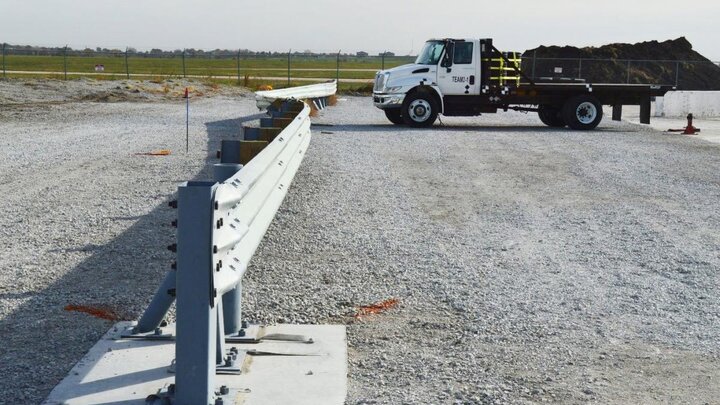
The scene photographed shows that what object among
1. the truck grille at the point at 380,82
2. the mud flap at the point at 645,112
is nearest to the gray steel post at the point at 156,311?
the truck grille at the point at 380,82

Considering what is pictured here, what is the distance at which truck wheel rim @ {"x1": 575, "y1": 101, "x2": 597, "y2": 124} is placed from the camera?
2778 cm

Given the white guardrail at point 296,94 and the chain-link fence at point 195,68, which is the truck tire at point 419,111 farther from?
the chain-link fence at point 195,68

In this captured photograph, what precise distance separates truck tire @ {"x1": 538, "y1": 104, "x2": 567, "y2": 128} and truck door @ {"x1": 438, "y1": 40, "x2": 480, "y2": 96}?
2.25 meters

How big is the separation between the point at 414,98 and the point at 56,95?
15.8 metres

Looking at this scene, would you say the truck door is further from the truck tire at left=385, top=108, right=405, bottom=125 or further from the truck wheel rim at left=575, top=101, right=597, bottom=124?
the truck wheel rim at left=575, top=101, right=597, bottom=124

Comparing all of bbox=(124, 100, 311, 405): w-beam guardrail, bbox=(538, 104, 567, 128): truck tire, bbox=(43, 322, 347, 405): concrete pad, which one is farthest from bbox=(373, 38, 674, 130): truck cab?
bbox=(124, 100, 311, 405): w-beam guardrail

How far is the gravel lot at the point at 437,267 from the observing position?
18.4 feet

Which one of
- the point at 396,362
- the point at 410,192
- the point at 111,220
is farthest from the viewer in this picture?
the point at 410,192

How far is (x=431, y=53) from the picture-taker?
28094 mm

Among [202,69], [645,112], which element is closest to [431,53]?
[645,112]

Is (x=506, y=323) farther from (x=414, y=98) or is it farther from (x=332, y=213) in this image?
(x=414, y=98)

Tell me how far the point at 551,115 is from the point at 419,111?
4.12m

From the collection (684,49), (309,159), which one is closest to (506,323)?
(309,159)

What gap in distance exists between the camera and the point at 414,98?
27250 mm
